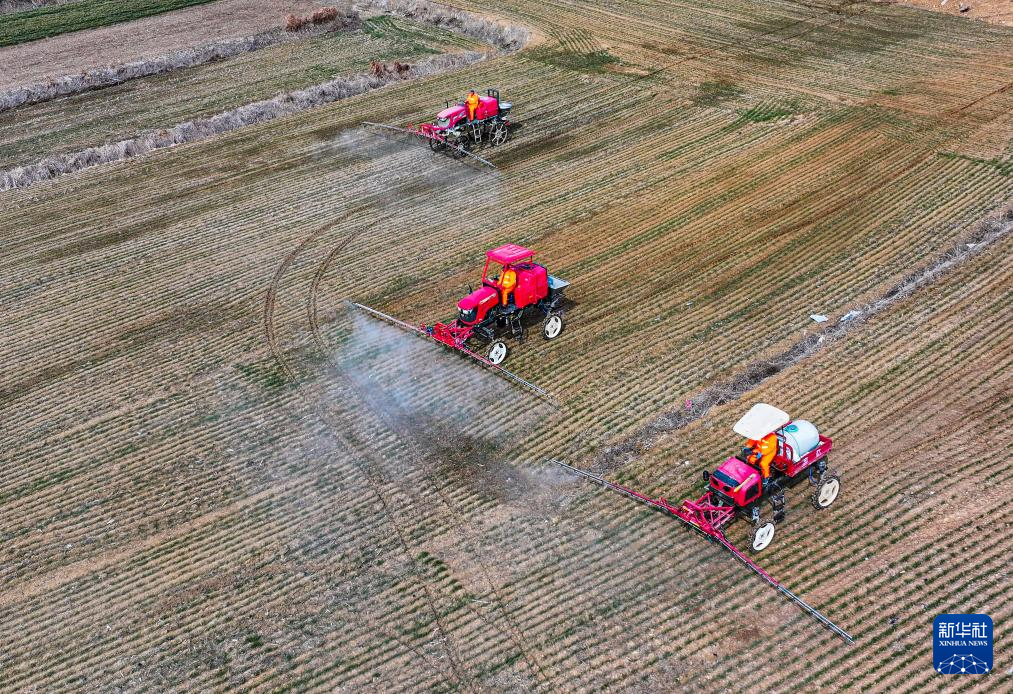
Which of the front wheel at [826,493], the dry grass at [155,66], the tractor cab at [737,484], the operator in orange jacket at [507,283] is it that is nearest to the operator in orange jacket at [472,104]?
the operator in orange jacket at [507,283]

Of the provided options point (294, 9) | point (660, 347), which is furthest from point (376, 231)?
point (294, 9)

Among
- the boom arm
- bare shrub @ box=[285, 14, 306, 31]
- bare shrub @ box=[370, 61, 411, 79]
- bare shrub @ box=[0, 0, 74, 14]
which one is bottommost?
the boom arm

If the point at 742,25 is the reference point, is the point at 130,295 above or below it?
below

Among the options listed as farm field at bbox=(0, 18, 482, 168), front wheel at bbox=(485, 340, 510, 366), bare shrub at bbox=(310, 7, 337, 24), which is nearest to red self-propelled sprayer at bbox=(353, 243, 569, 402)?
front wheel at bbox=(485, 340, 510, 366)

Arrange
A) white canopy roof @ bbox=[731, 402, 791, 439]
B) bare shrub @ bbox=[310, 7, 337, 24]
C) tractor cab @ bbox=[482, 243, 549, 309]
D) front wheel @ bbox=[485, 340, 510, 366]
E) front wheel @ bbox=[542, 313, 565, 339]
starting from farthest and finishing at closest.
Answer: bare shrub @ bbox=[310, 7, 337, 24]
front wheel @ bbox=[542, 313, 565, 339]
tractor cab @ bbox=[482, 243, 549, 309]
front wheel @ bbox=[485, 340, 510, 366]
white canopy roof @ bbox=[731, 402, 791, 439]

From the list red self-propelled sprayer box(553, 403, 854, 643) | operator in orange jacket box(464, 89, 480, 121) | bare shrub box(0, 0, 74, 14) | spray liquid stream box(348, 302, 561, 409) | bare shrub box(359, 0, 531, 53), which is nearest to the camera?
red self-propelled sprayer box(553, 403, 854, 643)

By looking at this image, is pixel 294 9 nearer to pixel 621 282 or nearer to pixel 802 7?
pixel 802 7

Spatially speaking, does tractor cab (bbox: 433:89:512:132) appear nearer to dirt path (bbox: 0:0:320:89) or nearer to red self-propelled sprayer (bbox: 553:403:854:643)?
red self-propelled sprayer (bbox: 553:403:854:643)
